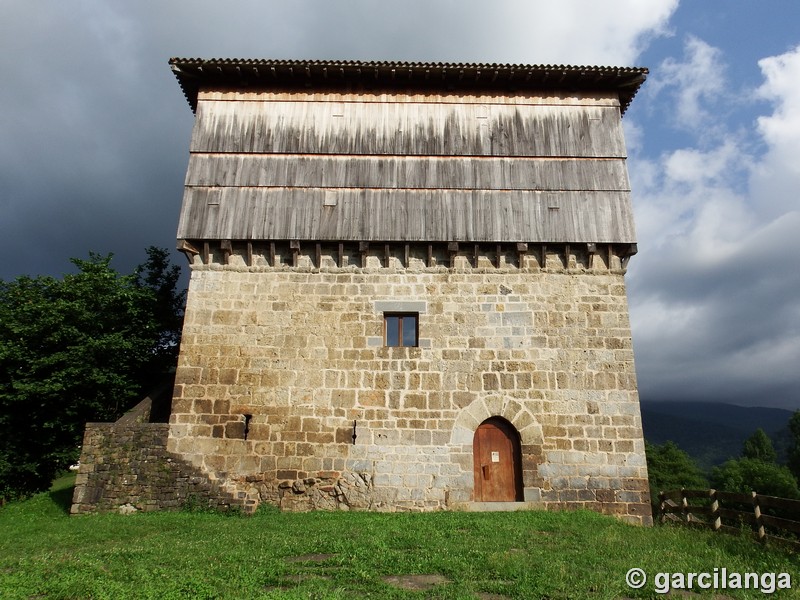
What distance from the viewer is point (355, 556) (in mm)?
6645

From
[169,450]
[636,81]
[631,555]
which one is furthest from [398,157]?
[631,555]

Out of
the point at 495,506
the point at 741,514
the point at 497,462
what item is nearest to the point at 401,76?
the point at 497,462

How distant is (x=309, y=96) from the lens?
13461 millimetres

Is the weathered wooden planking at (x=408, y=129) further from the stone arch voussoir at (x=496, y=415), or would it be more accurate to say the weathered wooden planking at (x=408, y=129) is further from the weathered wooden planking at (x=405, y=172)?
the stone arch voussoir at (x=496, y=415)

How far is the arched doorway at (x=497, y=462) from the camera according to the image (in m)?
11.2

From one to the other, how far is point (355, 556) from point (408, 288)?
6.96 m

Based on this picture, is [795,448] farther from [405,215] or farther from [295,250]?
[295,250]

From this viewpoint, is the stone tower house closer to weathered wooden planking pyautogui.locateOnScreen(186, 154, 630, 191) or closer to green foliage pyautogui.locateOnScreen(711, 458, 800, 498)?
weathered wooden planking pyautogui.locateOnScreen(186, 154, 630, 191)

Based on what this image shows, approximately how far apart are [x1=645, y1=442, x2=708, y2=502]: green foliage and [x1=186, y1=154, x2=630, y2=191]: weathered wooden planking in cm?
3803

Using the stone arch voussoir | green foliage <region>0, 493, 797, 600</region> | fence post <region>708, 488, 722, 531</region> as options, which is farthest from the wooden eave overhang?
green foliage <region>0, 493, 797, 600</region>

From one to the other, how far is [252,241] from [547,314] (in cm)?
801

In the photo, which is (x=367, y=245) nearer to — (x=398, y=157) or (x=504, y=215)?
(x=398, y=157)

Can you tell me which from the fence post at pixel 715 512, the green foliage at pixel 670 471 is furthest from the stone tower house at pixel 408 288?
the green foliage at pixel 670 471

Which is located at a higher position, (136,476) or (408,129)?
(408,129)
